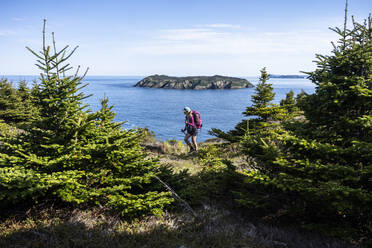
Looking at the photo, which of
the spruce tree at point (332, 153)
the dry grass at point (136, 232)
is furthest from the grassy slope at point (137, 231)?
the spruce tree at point (332, 153)

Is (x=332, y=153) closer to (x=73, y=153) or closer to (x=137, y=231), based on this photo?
(x=137, y=231)

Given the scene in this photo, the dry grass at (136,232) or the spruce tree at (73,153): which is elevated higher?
the spruce tree at (73,153)

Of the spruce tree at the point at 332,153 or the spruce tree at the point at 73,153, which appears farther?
the spruce tree at the point at 73,153

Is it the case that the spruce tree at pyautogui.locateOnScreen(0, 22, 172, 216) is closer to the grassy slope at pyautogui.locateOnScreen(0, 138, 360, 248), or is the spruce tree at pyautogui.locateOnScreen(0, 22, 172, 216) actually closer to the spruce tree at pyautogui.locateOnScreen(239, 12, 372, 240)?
the grassy slope at pyautogui.locateOnScreen(0, 138, 360, 248)

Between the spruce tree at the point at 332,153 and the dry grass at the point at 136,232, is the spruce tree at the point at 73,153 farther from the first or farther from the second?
the spruce tree at the point at 332,153

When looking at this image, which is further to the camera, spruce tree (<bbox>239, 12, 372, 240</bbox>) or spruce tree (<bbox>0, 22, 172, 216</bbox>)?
spruce tree (<bbox>0, 22, 172, 216</bbox>)

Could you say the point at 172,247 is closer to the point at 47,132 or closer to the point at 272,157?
the point at 272,157

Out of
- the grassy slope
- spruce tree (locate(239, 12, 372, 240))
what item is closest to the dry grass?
the grassy slope

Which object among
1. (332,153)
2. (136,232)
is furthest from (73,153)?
(332,153)

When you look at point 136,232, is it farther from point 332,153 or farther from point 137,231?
point 332,153

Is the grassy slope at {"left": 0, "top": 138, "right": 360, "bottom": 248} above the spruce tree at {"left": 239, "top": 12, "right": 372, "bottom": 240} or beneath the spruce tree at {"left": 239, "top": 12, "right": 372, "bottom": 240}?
beneath

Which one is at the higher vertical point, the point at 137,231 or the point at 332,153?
the point at 332,153

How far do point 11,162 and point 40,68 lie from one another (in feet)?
6.05

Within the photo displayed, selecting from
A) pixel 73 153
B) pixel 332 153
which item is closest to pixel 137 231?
pixel 73 153
